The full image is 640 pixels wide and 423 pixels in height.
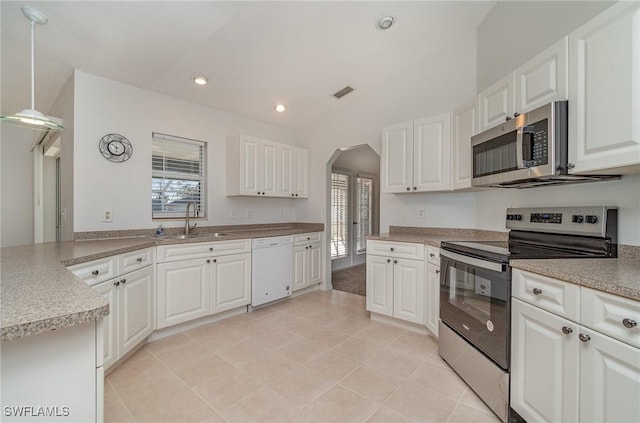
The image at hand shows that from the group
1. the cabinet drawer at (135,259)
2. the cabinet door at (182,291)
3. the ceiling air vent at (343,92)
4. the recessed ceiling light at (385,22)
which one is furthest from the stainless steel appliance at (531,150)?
the cabinet drawer at (135,259)

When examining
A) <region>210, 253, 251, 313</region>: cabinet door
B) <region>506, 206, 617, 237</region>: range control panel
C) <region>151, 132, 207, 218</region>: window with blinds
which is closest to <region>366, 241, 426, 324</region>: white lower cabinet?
<region>506, 206, 617, 237</region>: range control panel

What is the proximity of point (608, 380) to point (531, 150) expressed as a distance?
1230 mm

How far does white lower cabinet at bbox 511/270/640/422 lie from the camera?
1040 mm

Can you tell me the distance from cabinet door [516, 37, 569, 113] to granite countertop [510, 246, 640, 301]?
93 centimetres

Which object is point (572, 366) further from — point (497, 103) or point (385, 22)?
point (385, 22)

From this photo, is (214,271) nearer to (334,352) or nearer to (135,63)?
(334,352)

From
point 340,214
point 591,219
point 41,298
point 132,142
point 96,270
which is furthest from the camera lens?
point 340,214

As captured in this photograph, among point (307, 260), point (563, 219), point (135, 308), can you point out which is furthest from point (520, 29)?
point (135, 308)

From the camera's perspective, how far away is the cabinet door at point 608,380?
102 centimetres

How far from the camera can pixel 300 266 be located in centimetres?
385

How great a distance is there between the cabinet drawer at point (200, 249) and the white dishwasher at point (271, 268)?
0.55 ft

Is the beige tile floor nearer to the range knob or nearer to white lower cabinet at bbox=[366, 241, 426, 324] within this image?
white lower cabinet at bbox=[366, 241, 426, 324]

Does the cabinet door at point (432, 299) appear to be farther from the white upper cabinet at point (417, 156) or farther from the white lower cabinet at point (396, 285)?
the white upper cabinet at point (417, 156)

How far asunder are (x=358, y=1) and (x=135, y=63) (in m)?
2.08
